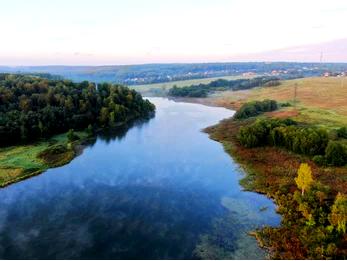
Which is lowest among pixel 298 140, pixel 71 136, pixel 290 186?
pixel 290 186

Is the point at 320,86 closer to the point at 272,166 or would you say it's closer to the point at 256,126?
the point at 256,126

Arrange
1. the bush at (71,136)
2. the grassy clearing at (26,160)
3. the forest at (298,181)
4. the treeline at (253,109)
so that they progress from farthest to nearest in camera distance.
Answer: the treeline at (253,109)
the bush at (71,136)
the grassy clearing at (26,160)
the forest at (298,181)

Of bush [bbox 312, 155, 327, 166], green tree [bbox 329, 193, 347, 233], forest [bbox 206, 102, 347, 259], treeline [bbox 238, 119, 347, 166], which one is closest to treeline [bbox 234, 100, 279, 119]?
forest [bbox 206, 102, 347, 259]

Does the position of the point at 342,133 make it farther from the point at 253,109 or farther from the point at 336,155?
the point at 253,109

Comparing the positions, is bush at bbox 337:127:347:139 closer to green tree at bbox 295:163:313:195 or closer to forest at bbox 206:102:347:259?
forest at bbox 206:102:347:259

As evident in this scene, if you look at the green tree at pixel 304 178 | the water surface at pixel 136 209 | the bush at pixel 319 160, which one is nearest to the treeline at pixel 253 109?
the water surface at pixel 136 209

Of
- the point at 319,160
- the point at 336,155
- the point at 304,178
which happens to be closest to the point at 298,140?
the point at 319,160

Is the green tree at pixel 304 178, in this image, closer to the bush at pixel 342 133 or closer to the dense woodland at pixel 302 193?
the dense woodland at pixel 302 193
